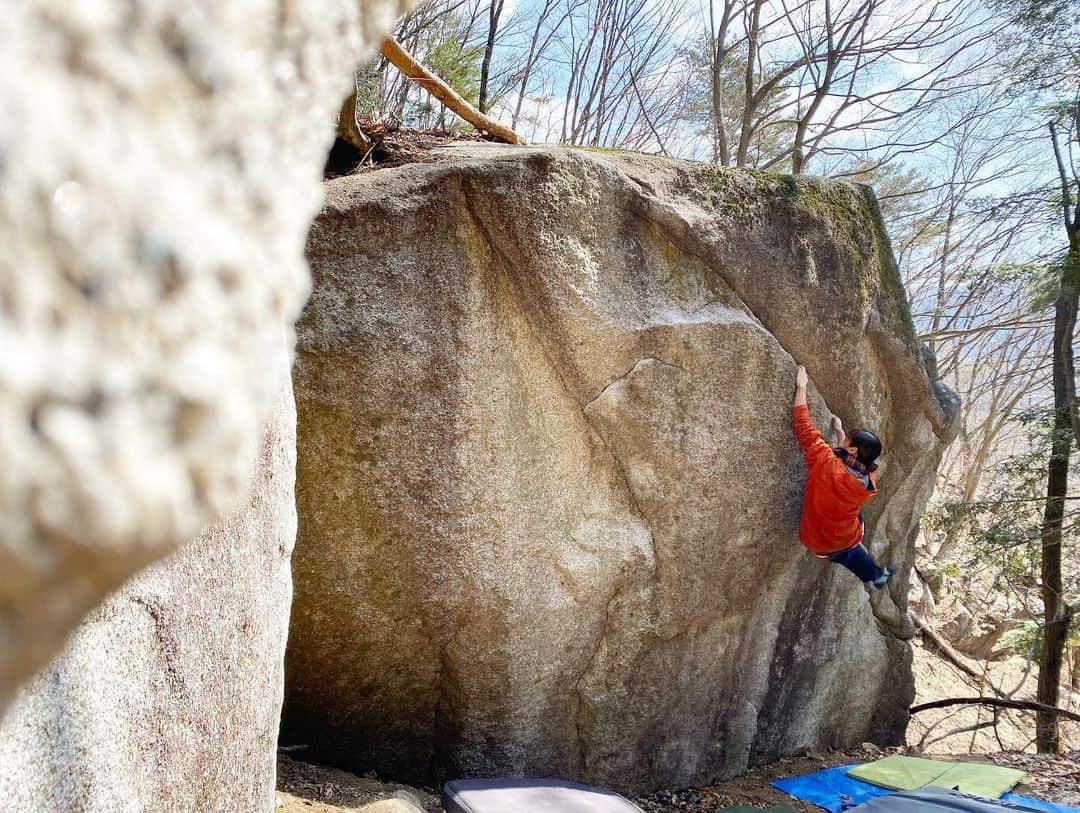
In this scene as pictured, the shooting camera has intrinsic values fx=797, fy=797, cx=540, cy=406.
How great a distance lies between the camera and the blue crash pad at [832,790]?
470 centimetres

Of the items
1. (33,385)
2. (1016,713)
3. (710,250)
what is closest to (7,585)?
(33,385)

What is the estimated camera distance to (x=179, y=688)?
5.77 feet

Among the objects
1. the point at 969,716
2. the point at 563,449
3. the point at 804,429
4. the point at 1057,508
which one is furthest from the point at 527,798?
the point at 969,716

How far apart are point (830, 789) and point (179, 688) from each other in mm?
4391

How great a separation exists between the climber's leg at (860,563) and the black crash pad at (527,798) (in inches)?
84.7

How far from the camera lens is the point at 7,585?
0.34 m

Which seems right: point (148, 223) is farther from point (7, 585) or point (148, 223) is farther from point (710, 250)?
point (710, 250)

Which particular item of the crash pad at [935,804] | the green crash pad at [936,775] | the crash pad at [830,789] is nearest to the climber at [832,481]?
the crash pad at [935,804]

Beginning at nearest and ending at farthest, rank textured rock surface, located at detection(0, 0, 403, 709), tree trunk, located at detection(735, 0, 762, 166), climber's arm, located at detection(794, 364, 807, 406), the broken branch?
textured rock surface, located at detection(0, 0, 403, 709) → the broken branch → climber's arm, located at detection(794, 364, 807, 406) → tree trunk, located at detection(735, 0, 762, 166)

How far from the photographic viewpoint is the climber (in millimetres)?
4254

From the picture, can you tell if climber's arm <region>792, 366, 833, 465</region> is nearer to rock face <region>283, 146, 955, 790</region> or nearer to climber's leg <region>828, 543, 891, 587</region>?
rock face <region>283, 146, 955, 790</region>

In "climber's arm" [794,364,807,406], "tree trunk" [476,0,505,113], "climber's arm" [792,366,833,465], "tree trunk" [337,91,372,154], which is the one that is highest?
"tree trunk" [476,0,505,113]

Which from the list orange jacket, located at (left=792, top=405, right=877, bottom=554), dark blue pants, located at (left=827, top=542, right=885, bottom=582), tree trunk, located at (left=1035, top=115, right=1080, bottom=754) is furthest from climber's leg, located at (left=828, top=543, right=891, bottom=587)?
tree trunk, located at (left=1035, top=115, right=1080, bottom=754)

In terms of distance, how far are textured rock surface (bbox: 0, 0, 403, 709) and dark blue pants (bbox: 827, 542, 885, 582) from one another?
4.73 m
